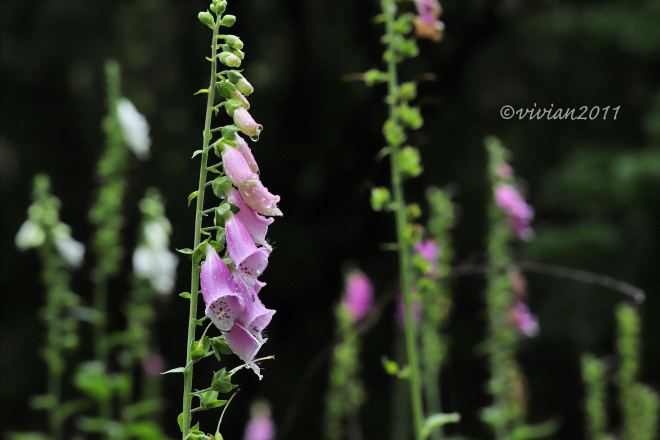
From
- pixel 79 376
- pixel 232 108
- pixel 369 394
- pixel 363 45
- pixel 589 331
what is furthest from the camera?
pixel 369 394

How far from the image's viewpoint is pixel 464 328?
704 centimetres

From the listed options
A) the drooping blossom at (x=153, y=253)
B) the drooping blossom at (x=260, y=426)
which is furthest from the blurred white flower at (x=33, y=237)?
the drooping blossom at (x=260, y=426)

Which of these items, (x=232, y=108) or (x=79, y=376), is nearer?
(x=232, y=108)

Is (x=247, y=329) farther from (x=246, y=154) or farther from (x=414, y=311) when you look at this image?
(x=414, y=311)

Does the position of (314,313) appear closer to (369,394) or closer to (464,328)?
(369,394)

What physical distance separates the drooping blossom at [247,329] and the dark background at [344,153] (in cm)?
321

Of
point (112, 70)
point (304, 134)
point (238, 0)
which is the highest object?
point (238, 0)

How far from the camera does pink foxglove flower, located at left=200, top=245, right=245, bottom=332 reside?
3.10 feet

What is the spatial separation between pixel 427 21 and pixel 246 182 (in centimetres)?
119

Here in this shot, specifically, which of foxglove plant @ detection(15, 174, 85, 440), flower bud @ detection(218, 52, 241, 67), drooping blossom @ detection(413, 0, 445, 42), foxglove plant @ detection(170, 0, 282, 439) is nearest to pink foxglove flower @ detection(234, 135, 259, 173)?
foxglove plant @ detection(170, 0, 282, 439)

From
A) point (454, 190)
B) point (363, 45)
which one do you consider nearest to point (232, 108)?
point (363, 45)

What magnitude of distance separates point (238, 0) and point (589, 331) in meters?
4.26

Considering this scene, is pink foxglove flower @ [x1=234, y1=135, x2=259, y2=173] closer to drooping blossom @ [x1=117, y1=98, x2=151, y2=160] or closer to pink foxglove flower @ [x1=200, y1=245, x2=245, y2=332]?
pink foxglove flower @ [x1=200, y1=245, x2=245, y2=332]

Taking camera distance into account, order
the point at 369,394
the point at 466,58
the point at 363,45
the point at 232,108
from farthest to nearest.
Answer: the point at 369,394 < the point at 466,58 < the point at 363,45 < the point at 232,108
